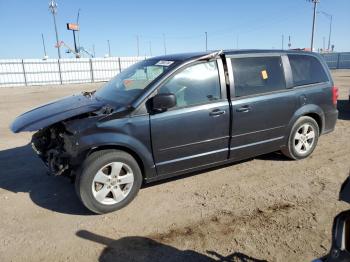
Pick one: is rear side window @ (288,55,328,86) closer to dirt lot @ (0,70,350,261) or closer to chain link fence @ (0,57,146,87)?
dirt lot @ (0,70,350,261)

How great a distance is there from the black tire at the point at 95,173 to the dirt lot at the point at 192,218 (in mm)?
113

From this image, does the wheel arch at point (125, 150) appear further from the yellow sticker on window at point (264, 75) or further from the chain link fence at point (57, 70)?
the chain link fence at point (57, 70)

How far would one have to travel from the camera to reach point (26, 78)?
2750 centimetres

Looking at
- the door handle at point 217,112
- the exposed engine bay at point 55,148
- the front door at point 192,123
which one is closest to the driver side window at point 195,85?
the front door at point 192,123

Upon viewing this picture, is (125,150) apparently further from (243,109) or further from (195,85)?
(243,109)

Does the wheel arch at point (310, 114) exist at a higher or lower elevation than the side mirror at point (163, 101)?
lower

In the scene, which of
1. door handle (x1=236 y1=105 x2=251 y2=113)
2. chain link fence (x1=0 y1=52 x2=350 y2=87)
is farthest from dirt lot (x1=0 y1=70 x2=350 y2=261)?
chain link fence (x1=0 y1=52 x2=350 y2=87)

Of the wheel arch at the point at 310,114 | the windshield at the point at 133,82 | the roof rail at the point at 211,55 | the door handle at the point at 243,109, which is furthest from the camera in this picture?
the wheel arch at the point at 310,114

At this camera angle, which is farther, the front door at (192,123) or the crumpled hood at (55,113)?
the front door at (192,123)

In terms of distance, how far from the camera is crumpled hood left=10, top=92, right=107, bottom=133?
3.69 m

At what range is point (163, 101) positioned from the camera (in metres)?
3.72

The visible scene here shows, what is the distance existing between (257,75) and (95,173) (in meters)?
2.80

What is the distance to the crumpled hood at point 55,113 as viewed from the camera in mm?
3693

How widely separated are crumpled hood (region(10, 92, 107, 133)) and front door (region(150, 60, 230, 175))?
0.93 m
